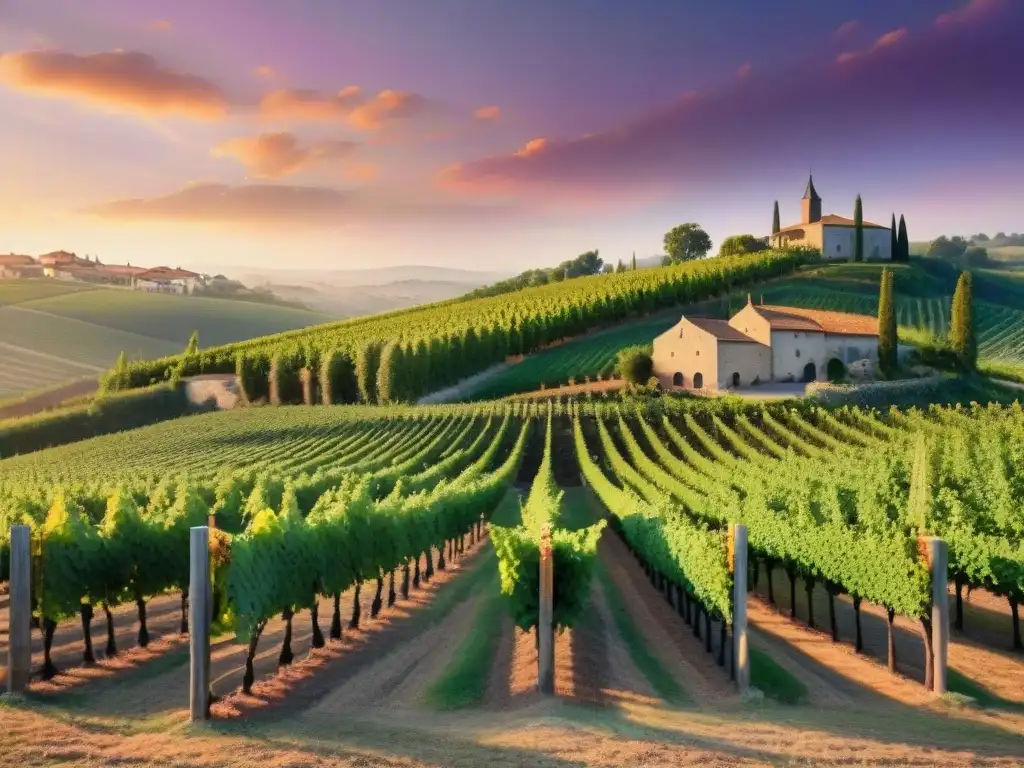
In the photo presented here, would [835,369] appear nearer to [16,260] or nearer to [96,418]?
[96,418]

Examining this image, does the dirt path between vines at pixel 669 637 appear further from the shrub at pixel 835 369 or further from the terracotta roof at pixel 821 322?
the shrub at pixel 835 369

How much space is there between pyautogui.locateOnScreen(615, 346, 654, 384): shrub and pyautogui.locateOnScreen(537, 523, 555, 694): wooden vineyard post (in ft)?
187

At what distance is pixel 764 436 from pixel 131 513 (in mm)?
35003

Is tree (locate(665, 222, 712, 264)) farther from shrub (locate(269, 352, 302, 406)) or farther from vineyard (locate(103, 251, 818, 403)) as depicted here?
shrub (locate(269, 352, 302, 406))

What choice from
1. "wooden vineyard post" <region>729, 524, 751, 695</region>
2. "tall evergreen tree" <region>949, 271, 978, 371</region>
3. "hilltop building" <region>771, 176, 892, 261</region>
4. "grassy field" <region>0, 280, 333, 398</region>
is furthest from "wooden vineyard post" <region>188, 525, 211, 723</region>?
"hilltop building" <region>771, 176, 892, 261</region>

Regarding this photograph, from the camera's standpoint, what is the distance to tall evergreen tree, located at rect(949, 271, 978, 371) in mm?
68375

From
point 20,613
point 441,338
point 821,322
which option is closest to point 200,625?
point 20,613

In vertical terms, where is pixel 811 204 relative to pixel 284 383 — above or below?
above

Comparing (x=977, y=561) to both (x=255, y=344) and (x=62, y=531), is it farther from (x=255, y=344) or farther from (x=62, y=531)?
(x=255, y=344)

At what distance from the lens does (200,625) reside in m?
12.1

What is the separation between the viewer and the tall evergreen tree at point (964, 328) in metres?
68.4

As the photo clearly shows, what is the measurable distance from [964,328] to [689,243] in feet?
257

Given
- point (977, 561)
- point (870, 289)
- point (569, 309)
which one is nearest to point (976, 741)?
point (977, 561)

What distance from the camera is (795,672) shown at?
1528 centimetres
